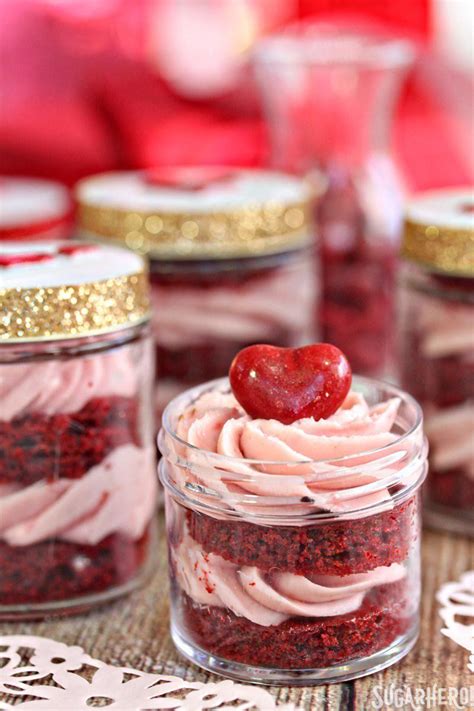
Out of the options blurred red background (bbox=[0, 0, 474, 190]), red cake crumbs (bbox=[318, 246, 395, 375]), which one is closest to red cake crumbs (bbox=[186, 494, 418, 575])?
red cake crumbs (bbox=[318, 246, 395, 375])

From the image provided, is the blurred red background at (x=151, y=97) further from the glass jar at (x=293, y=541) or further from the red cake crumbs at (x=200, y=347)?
the glass jar at (x=293, y=541)

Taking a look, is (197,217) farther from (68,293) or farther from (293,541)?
(293,541)

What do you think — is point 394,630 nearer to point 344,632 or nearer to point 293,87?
point 344,632

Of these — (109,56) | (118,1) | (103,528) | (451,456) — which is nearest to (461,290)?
(451,456)

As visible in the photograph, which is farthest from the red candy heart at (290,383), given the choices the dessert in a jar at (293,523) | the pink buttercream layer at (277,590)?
the pink buttercream layer at (277,590)

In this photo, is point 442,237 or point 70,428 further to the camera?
point 442,237

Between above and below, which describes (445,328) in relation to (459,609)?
above

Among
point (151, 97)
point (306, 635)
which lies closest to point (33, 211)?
point (151, 97)
